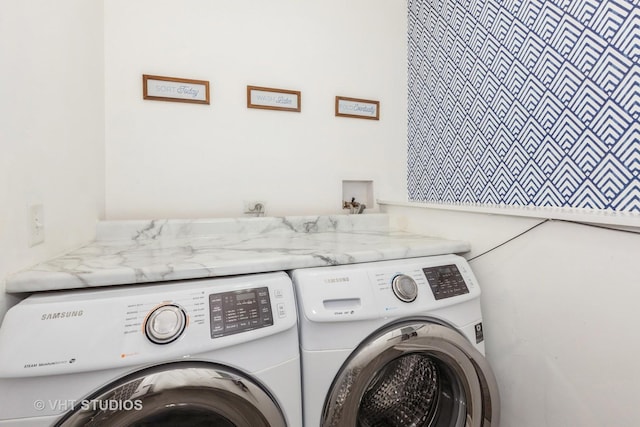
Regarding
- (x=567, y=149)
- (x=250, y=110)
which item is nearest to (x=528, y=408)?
(x=567, y=149)

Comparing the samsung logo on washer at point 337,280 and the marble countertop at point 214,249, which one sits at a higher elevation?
the marble countertop at point 214,249

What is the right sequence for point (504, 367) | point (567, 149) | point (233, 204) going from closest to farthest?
1. point (567, 149)
2. point (504, 367)
3. point (233, 204)

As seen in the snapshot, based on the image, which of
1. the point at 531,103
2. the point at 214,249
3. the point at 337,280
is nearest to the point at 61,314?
the point at 214,249

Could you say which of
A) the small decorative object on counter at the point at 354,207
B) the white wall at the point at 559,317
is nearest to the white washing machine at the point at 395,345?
the white wall at the point at 559,317

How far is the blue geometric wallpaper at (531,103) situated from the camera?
0.82 m

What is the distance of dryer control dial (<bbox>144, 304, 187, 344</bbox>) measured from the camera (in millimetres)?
664

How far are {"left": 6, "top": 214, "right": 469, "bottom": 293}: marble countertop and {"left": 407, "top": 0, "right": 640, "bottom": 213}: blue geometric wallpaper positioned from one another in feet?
1.18

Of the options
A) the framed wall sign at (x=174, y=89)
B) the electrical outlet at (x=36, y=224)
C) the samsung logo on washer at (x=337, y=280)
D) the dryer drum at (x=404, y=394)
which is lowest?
the dryer drum at (x=404, y=394)

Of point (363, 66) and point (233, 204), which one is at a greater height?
point (363, 66)

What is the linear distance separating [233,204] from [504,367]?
4.38 feet

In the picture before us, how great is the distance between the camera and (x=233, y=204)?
1.51 meters

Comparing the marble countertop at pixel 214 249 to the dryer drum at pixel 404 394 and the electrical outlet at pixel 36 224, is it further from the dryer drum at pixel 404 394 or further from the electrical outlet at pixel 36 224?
the dryer drum at pixel 404 394

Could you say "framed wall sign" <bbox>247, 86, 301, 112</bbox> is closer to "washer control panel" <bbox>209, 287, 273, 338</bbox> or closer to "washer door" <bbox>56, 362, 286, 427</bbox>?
"washer control panel" <bbox>209, 287, 273, 338</bbox>

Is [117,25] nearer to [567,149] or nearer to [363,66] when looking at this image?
[363,66]
